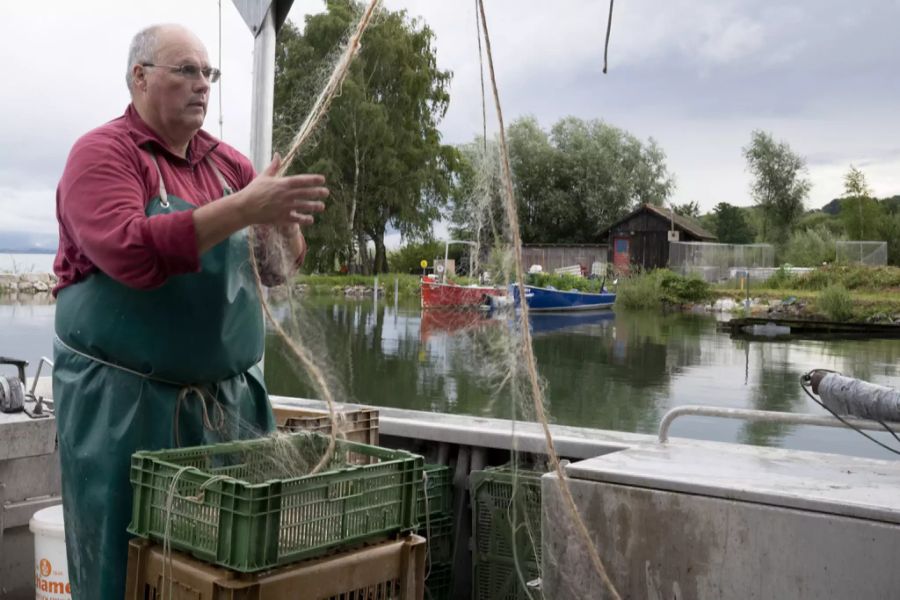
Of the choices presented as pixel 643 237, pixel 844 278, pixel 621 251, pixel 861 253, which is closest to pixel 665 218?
pixel 643 237

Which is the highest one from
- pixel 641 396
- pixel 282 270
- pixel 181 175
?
pixel 181 175

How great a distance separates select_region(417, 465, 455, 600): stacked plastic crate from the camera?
3.08 m

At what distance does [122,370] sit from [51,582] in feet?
3.20

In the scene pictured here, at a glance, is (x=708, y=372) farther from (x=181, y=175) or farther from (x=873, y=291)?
(x=181, y=175)

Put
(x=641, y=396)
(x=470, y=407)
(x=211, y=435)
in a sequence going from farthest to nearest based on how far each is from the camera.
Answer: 1. (x=641, y=396)
2. (x=470, y=407)
3. (x=211, y=435)

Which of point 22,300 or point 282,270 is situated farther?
point 22,300

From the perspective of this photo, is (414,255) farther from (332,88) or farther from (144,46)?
(144,46)

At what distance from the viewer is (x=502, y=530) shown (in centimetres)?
295

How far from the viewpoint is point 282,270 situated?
1.93m

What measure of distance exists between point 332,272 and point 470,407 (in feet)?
77.0

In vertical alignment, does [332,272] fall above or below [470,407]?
above

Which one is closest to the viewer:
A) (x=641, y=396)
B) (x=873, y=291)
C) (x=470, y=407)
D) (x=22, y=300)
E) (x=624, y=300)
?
(x=470, y=407)

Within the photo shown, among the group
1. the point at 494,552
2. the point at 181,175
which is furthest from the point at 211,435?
the point at 494,552

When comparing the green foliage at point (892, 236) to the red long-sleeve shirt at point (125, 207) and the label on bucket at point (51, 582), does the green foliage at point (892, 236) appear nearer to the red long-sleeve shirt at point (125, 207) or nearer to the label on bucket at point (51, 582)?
the label on bucket at point (51, 582)
